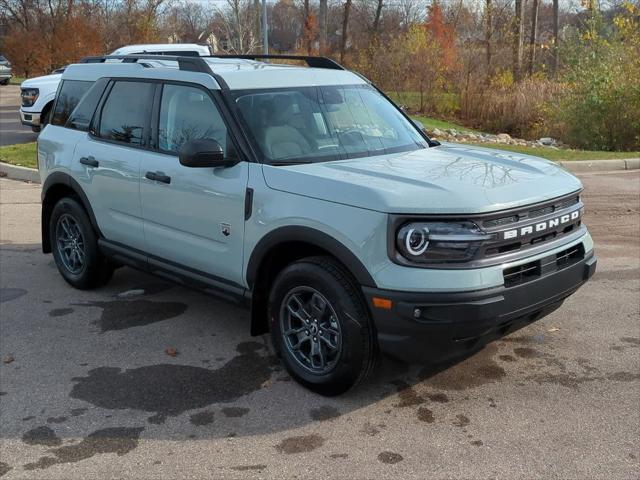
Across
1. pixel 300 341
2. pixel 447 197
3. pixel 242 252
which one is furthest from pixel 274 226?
pixel 447 197

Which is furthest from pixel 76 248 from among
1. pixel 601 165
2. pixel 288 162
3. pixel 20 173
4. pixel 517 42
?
pixel 517 42

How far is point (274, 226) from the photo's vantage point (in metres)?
4.09

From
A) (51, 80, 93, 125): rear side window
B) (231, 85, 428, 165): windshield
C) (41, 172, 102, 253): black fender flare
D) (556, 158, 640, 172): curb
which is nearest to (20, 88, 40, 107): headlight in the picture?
(51, 80, 93, 125): rear side window

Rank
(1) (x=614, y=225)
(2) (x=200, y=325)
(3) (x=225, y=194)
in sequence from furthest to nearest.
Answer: (1) (x=614, y=225)
(2) (x=200, y=325)
(3) (x=225, y=194)

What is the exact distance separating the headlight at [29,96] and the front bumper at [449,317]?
539 inches

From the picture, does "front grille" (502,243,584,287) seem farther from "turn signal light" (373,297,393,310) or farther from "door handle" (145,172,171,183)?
"door handle" (145,172,171,183)

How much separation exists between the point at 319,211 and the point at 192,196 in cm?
114

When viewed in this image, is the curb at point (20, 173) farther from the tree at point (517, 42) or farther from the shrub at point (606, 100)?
the tree at point (517, 42)

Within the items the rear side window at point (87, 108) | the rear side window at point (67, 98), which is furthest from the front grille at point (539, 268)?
the rear side window at point (67, 98)

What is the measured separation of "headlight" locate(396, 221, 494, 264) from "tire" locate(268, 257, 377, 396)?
0.42m

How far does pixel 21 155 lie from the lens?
44.3 feet

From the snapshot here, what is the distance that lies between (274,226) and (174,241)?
1.09 metres

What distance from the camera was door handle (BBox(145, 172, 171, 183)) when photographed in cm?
480

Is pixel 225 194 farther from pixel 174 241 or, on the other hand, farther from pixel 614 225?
pixel 614 225
